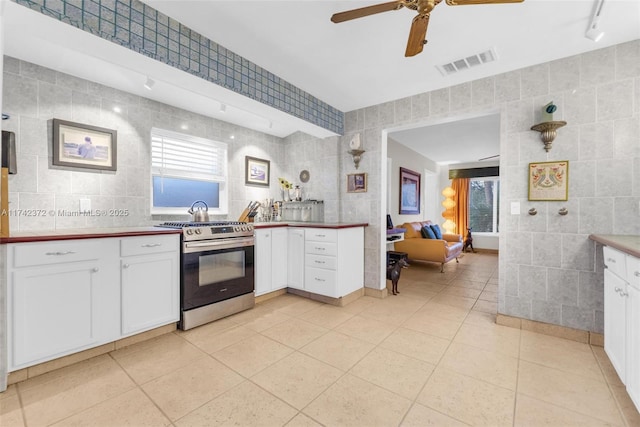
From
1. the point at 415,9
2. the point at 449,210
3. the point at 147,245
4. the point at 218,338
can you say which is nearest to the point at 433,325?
the point at 218,338

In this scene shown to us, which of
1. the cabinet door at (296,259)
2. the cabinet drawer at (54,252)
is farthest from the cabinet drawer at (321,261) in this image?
the cabinet drawer at (54,252)

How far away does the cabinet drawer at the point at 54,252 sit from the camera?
1.68 metres

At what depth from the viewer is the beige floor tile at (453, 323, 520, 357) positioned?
2.18 meters

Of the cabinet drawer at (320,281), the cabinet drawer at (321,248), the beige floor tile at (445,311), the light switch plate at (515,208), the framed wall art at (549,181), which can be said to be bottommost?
the beige floor tile at (445,311)

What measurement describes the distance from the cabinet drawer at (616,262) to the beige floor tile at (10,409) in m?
3.24

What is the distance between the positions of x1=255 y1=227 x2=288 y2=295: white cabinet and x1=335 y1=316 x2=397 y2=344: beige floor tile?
1037 mm

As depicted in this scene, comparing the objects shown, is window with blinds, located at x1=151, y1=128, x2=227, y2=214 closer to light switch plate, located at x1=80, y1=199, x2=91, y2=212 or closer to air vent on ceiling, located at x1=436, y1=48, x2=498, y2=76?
light switch plate, located at x1=80, y1=199, x2=91, y2=212

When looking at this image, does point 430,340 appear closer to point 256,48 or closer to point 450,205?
point 256,48

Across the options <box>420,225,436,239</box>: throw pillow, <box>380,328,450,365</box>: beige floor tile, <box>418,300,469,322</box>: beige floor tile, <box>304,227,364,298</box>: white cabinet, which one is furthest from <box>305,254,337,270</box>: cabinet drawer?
<box>420,225,436,239</box>: throw pillow

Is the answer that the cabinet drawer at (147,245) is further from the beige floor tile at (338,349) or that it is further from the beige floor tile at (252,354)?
the beige floor tile at (338,349)

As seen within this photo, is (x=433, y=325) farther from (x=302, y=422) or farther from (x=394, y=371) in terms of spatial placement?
(x=302, y=422)

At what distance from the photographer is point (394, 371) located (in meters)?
1.87

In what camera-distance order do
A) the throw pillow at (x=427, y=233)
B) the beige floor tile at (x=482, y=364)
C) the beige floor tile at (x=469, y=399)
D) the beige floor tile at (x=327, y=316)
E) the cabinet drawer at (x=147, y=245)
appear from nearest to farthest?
the beige floor tile at (x=469, y=399)
the beige floor tile at (x=482, y=364)
the cabinet drawer at (x=147, y=245)
the beige floor tile at (x=327, y=316)
the throw pillow at (x=427, y=233)

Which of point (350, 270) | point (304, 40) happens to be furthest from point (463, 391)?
point (304, 40)
